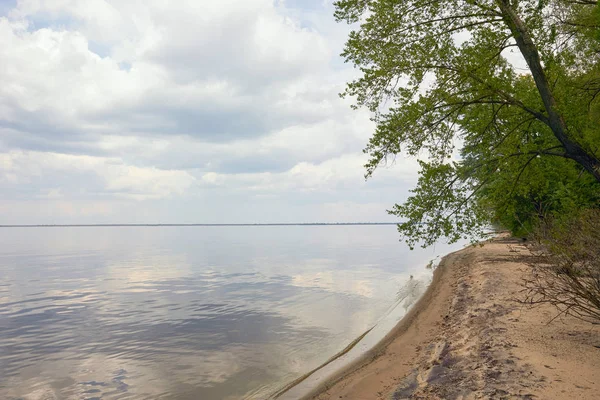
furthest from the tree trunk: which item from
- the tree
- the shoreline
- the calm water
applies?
the calm water

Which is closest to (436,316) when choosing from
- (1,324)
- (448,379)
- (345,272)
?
(448,379)

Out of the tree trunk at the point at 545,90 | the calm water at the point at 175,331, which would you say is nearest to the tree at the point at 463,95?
the tree trunk at the point at 545,90

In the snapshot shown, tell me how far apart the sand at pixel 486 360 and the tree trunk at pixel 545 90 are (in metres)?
4.41

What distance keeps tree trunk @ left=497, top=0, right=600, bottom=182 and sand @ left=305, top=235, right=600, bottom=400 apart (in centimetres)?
441

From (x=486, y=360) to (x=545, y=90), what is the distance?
792cm

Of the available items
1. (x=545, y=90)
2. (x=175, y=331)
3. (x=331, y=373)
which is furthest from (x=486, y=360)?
(x=175, y=331)

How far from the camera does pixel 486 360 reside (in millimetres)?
7645

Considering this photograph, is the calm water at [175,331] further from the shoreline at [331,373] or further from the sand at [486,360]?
the sand at [486,360]

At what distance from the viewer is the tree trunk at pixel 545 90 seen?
11.0m

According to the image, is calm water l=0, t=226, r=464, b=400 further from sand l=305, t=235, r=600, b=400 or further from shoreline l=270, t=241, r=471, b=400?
sand l=305, t=235, r=600, b=400

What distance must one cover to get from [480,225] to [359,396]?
7065 mm

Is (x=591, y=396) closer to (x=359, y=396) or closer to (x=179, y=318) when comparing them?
(x=359, y=396)

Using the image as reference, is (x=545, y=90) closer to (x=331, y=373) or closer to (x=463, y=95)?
(x=463, y=95)

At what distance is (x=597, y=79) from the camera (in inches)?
530
